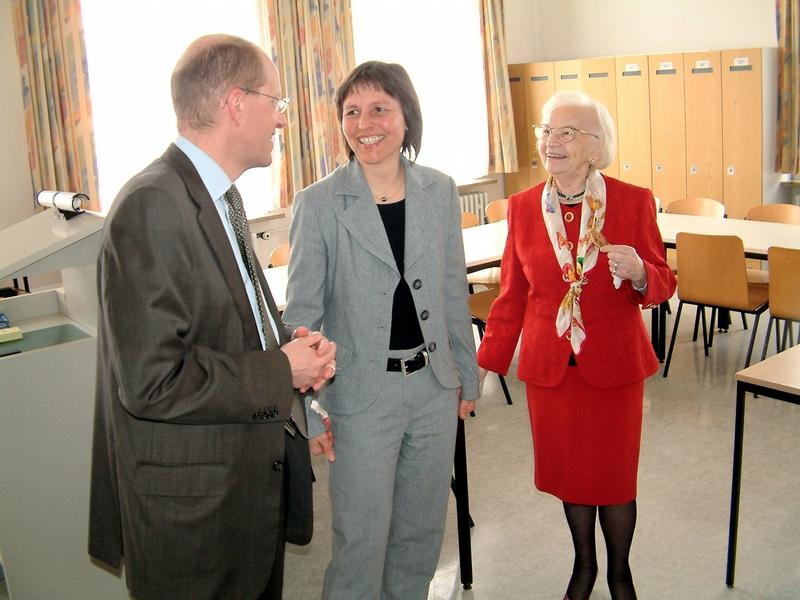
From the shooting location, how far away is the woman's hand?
7.50 feet

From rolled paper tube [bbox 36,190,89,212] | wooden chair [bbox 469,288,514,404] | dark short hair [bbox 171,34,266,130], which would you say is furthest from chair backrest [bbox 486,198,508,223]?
dark short hair [bbox 171,34,266,130]

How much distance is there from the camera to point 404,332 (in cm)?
220

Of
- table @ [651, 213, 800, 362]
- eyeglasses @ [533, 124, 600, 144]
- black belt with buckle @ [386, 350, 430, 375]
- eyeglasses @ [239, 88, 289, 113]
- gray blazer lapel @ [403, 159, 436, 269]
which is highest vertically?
eyeglasses @ [239, 88, 289, 113]

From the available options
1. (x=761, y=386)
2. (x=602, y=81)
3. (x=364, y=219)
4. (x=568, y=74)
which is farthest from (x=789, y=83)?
(x=364, y=219)

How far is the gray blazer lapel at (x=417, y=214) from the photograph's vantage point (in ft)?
7.18

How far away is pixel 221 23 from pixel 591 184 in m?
4.95

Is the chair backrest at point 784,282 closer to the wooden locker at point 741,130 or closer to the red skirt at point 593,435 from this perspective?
the red skirt at point 593,435

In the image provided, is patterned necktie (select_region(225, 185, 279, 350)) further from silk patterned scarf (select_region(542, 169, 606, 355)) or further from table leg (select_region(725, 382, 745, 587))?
table leg (select_region(725, 382, 745, 587))

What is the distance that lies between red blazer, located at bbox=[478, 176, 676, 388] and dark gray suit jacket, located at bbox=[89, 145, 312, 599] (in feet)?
3.25

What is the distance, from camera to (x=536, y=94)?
849cm

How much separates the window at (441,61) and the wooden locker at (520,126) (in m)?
0.47

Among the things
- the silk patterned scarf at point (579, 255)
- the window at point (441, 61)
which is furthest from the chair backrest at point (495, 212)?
the silk patterned scarf at point (579, 255)

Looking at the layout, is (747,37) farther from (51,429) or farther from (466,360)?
(51,429)

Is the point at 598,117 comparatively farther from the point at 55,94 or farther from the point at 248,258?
the point at 55,94
